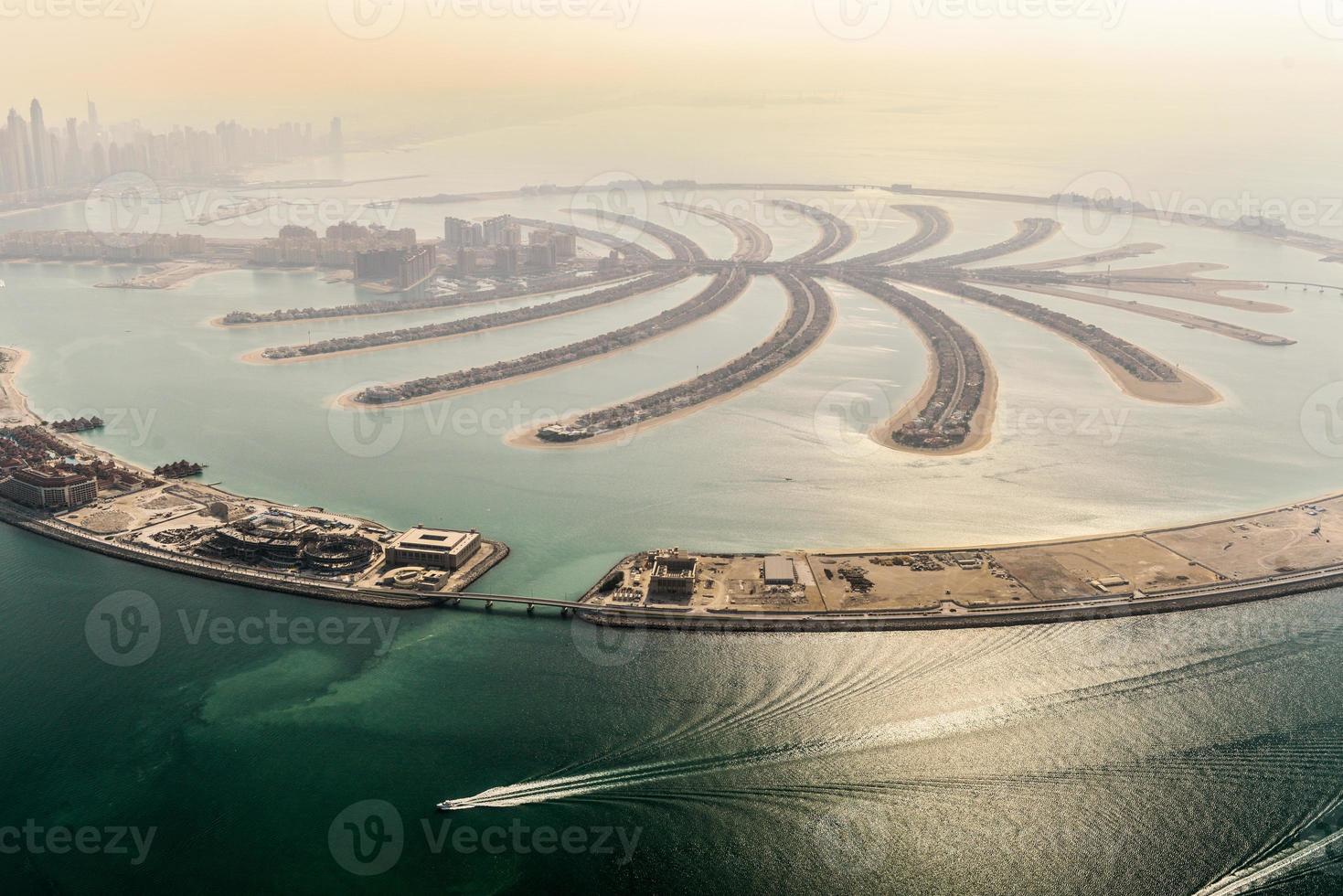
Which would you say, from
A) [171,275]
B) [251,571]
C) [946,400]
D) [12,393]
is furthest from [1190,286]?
[171,275]

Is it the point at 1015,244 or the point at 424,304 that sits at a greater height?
the point at 1015,244

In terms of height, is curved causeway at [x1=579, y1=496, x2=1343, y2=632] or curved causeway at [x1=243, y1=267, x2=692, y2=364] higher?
curved causeway at [x1=243, y1=267, x2=692, y2=364]

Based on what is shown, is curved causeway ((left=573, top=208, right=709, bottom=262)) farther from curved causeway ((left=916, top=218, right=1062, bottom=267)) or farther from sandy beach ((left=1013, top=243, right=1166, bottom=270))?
sandy beach ((left=1013, top=243, right=1166, bottom=270))

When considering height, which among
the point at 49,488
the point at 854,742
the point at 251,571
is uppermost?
the point at 49,488

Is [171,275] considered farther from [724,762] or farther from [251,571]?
[724,762]

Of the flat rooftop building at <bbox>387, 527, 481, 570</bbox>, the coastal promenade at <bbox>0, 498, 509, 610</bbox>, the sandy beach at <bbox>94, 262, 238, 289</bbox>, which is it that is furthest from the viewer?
the sandy beach at <bbox>94, 262, 238, 289</bbox>

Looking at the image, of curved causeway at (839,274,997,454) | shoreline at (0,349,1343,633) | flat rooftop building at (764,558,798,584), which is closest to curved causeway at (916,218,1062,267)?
curved causeway at (839,274,997,454)

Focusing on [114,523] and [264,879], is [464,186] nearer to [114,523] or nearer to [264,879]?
[114,523]
